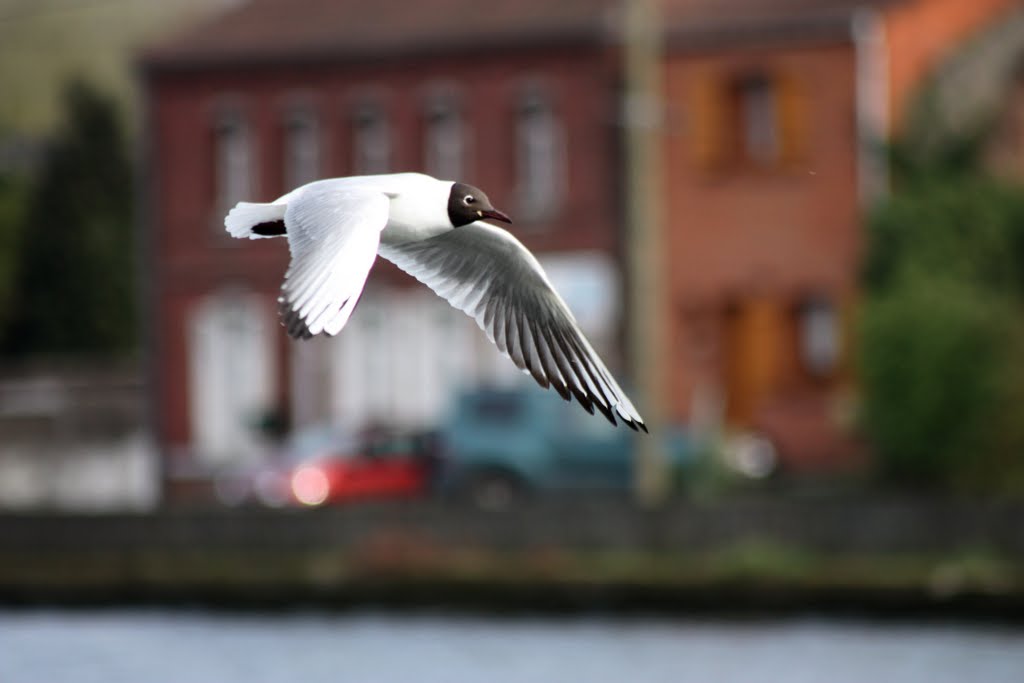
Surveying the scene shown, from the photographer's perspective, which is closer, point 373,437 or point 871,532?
point 871,532

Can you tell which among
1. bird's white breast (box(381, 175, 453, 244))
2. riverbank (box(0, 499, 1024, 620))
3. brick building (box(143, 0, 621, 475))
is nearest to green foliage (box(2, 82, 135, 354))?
brick building (box(143, 0, 621, 475))

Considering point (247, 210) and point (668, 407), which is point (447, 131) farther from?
point (247, 210)

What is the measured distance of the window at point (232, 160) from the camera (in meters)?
38.8

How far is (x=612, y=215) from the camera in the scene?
119 feet

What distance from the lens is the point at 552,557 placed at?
83.1 feet

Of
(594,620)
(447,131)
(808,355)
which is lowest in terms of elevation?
(594,620)

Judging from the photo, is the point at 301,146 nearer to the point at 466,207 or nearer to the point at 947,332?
the point at 947,332

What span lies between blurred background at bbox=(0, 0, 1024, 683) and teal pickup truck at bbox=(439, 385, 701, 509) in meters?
0.05

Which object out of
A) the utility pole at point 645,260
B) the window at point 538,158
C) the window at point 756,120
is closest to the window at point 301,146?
the window at point 538,158

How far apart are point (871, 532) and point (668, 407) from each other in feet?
34.4

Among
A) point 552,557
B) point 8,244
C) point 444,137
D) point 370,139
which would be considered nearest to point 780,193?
point 444,137

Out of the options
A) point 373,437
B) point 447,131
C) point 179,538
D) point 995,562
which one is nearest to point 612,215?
point 447,131

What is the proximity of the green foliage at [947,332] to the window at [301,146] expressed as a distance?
9052mm

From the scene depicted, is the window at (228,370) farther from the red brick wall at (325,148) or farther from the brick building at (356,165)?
the red brick wall at (325,148)
